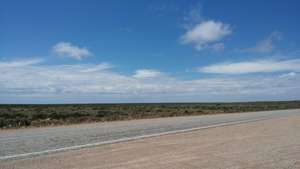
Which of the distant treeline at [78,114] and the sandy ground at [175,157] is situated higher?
the distant treeline at [78,114]

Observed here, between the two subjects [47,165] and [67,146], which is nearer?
[47,165]

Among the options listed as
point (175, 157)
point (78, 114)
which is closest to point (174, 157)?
point (175, 157)

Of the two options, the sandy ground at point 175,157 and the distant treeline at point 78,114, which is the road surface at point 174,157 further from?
the distant treeline at point 78,114

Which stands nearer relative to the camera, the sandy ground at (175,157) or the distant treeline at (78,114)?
the sandy ground at (175,157)

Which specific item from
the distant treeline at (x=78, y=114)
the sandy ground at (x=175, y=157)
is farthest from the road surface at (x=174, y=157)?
the distant treeline at (x=78, y=114)

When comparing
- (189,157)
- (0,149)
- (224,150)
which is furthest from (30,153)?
(224,150)

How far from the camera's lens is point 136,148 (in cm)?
970

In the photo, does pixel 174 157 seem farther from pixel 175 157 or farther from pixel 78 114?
pixel 78 114

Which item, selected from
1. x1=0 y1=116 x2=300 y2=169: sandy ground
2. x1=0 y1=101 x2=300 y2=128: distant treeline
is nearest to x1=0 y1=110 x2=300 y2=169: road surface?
x1=0 y1=116 x2=300 y2=169: sandy ground

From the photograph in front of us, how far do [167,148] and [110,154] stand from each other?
2.01 m

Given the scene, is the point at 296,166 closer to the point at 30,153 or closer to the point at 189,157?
the point at 189,157

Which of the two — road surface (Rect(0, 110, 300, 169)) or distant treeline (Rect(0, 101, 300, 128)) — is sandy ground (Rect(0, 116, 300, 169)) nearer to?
road surface (Rect(0, 110, 300, 169))

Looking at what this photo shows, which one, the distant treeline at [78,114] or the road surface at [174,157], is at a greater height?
the distant treeline at [78,114]

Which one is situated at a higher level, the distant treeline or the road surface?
the distant treeline
